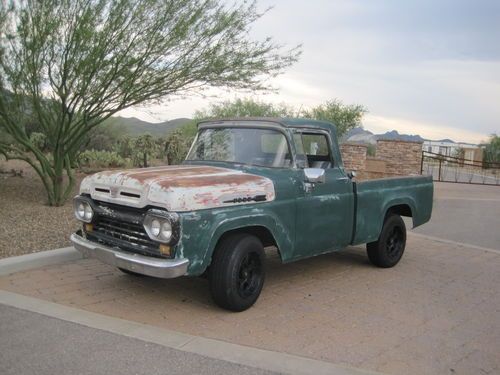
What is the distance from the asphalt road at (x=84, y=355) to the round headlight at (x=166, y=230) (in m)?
0.86

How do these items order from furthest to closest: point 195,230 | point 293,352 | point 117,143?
point 117,143, point 195,230, point 293,352

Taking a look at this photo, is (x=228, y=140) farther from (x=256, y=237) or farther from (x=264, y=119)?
(x=256, y=237)

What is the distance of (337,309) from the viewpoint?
17.3 ft

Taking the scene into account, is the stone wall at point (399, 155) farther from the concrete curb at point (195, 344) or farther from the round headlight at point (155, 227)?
the concrete curb at point (195, 344)

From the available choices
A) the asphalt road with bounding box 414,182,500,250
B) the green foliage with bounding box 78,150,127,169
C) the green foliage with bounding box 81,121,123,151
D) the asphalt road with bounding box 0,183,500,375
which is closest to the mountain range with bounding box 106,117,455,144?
the green foliage with bounding box 81,121,123,151

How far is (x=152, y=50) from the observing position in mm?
9070

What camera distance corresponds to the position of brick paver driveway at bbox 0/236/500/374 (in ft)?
14.1

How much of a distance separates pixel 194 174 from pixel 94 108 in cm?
500

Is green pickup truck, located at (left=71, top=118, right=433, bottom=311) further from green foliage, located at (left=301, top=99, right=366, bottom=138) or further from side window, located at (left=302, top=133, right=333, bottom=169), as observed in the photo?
green foliage, located at (left=301, top=99, right=366, bottom=138)

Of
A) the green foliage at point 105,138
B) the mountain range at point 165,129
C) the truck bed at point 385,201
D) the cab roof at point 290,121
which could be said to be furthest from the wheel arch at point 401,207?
the green foliage at point 105,138

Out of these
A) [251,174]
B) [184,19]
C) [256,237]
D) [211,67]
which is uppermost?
[184,19]

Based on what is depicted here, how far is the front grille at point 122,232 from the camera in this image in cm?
472

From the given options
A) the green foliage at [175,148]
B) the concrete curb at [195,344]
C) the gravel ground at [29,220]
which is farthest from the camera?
the green foliage at [175,148]

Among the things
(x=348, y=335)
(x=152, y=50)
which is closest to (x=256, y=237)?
(x=348, y=335)
